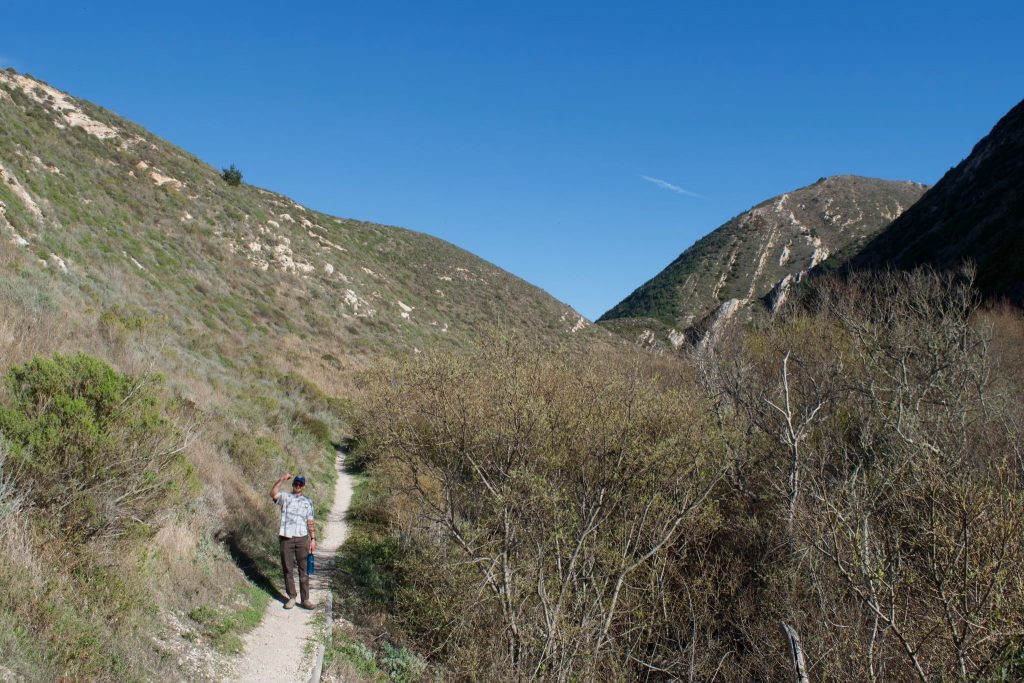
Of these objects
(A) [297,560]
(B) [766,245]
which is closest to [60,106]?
(A) [297,560]

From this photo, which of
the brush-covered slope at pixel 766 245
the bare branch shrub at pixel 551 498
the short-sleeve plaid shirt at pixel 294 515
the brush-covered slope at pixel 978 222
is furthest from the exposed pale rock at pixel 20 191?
the brush-covered slope at pixel 766 245

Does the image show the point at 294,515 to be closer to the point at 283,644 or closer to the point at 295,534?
the point at 295,534

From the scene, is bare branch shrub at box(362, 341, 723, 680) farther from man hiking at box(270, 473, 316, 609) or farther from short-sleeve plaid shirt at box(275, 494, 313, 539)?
short-sleeve plaid shirt at box(275, 494, 313, 539)

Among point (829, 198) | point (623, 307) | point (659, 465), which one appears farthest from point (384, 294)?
point (829, 198)

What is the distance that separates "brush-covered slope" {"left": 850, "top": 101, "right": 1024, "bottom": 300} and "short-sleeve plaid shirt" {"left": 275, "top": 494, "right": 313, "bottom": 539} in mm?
31681

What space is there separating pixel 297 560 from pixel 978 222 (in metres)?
45.1

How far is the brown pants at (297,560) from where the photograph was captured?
945 cm

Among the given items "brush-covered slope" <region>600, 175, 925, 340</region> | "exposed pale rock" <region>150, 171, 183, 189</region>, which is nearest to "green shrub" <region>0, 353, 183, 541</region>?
"exposed pale rock" <region>150, 171, 183, 189</region>

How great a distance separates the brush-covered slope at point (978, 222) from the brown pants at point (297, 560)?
31.8 metres

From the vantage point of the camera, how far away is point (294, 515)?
9438mm

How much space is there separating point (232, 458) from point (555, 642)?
312 inches

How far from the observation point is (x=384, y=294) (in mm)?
46656

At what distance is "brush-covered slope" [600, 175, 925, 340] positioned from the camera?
73562mm

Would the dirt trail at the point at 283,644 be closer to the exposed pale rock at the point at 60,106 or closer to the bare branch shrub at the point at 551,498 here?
the bare branch shrub at the point at 551,498
